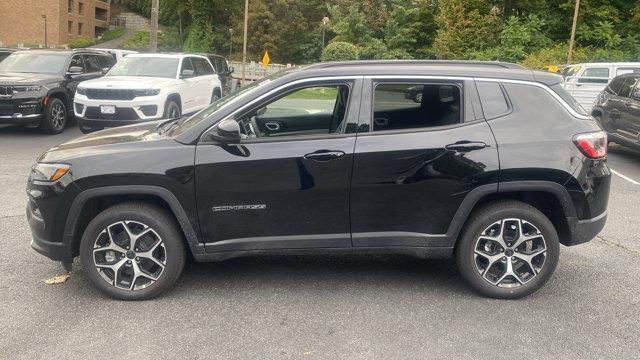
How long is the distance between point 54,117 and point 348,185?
33.6 ft

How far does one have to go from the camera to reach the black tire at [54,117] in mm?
12016

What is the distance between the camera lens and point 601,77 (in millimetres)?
16609

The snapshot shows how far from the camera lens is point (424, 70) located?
4277 mm

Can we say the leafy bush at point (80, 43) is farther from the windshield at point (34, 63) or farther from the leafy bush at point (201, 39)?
the windshield at point (34, 63)

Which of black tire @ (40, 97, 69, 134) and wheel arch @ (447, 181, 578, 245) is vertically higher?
wheel arch @ (447, 181, 578, 245)

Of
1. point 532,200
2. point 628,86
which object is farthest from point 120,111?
point 628,86

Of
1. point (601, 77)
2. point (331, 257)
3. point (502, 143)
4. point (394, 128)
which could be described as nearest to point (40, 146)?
point (331, 257)

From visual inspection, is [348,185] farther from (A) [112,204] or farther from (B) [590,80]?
(B) [590,80]

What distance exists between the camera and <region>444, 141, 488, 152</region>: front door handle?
13.4 feet

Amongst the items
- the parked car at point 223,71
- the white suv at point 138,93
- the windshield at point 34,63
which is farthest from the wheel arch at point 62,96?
the parked car at point 223,71

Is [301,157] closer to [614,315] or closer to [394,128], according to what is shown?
[394,128]

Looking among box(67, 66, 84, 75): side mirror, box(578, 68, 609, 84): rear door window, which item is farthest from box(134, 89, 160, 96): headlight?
box(578, 68, 609, 84): rear door window

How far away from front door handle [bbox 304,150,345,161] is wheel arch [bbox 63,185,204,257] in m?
1.00

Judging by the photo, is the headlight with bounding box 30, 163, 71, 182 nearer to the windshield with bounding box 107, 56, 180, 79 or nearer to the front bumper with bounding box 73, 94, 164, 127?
the front bumper with bounding box 73, 94, 164, 127
